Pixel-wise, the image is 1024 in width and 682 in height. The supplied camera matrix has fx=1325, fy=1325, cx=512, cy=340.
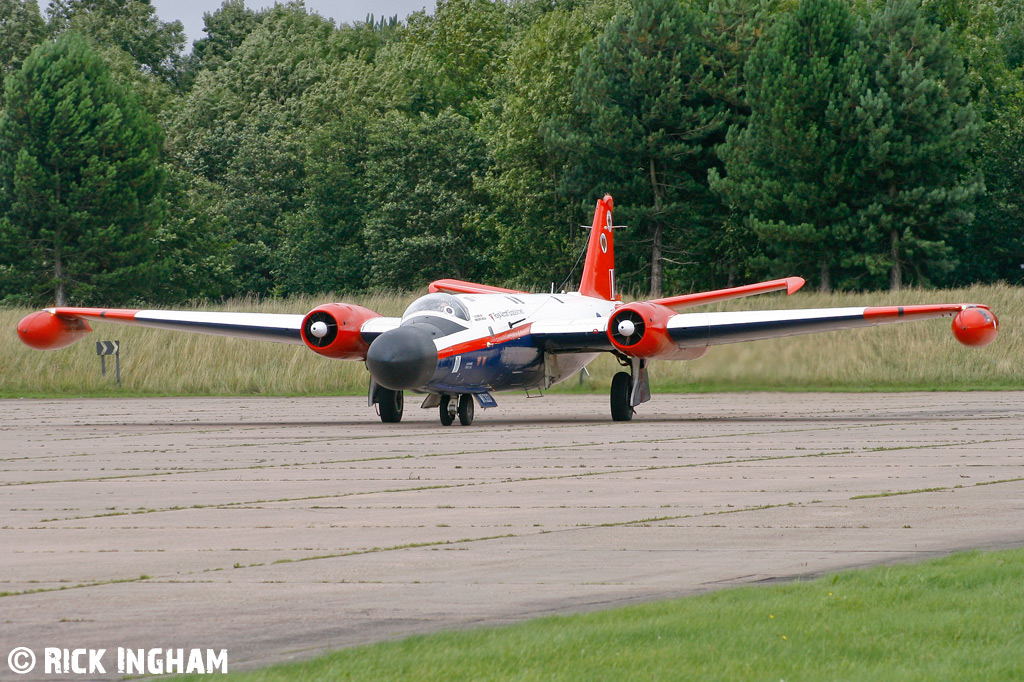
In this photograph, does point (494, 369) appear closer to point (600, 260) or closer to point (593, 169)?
point (600, 260)

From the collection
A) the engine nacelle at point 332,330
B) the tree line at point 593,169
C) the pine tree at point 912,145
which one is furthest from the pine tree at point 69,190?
the engine nacelle at point 332,330

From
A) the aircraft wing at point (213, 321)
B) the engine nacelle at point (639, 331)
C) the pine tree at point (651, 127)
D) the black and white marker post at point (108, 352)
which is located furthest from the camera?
the pine tree at point (651, 127)

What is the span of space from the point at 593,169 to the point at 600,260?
115 feet

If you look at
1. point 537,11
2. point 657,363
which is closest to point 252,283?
point 537,11

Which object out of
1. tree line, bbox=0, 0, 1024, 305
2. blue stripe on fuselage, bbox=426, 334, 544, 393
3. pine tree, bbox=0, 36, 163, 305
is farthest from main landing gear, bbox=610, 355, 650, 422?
pine tree, bbox=0, 36, 163, 305

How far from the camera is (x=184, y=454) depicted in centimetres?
1845

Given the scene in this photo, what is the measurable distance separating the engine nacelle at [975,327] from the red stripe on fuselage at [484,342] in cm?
760

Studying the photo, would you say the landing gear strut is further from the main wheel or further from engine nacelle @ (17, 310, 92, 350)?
engine nacelle @ (17, 310, 92, 350)

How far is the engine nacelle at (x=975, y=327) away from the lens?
73.7 ft

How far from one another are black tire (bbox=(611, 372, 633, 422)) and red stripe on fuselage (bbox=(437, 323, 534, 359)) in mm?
2025

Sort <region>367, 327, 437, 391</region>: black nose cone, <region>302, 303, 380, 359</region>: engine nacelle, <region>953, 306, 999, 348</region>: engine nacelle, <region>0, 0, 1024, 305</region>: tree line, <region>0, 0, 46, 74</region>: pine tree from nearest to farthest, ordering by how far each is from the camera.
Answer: <region>367, 327, 437, 391</region>: black nose cone → <region>953, 306, 999, 348</region>: engine nacelle → <region>302, 303, 380, 359</region>: engine nacelle → <region>0, 0, 1024, 305</region>: tree line → <region>0, 0, 46, 74</region>: pine tree

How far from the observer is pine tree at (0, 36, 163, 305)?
64875 mm

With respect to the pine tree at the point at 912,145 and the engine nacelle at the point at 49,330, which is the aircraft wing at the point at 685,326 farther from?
the pine tree at the point at 912,145

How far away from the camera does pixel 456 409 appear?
78.8 feet
